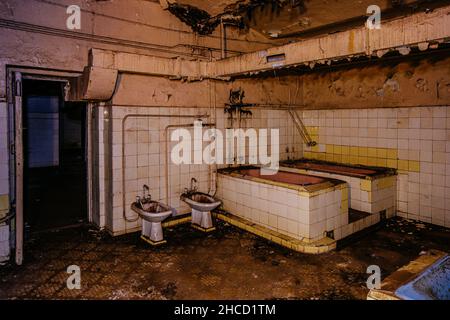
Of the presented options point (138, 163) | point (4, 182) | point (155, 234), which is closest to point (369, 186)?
point (155, 234)

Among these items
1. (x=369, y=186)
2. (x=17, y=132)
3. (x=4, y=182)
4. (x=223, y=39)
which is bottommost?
(x=369, y=186)

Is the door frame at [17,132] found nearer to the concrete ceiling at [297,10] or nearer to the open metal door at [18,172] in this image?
the open metal door at [18,172]

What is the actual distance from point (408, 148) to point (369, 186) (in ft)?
3.81

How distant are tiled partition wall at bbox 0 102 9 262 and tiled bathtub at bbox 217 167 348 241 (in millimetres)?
3336

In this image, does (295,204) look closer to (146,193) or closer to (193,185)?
(193,185)

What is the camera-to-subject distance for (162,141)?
542 centimetres

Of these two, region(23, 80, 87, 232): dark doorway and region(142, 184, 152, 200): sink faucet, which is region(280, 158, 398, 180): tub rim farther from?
region(23, 80, 87, 232): dark doorway

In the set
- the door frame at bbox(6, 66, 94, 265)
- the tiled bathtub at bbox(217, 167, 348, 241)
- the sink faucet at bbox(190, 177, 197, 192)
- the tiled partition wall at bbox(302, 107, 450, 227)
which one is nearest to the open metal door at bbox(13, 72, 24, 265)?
the door frame at bbox(6, 66, 94, 265)

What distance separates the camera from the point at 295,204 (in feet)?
14.9

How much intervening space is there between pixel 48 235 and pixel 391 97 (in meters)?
6.25

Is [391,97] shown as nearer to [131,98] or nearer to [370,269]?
[370,269]

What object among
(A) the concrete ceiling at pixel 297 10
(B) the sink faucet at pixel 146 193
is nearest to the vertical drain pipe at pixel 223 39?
(A) the concrete ceiling at pixel 297 10

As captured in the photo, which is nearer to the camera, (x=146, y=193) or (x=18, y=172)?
(x=18, y=172)

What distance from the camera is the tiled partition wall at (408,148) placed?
5.19 metres
